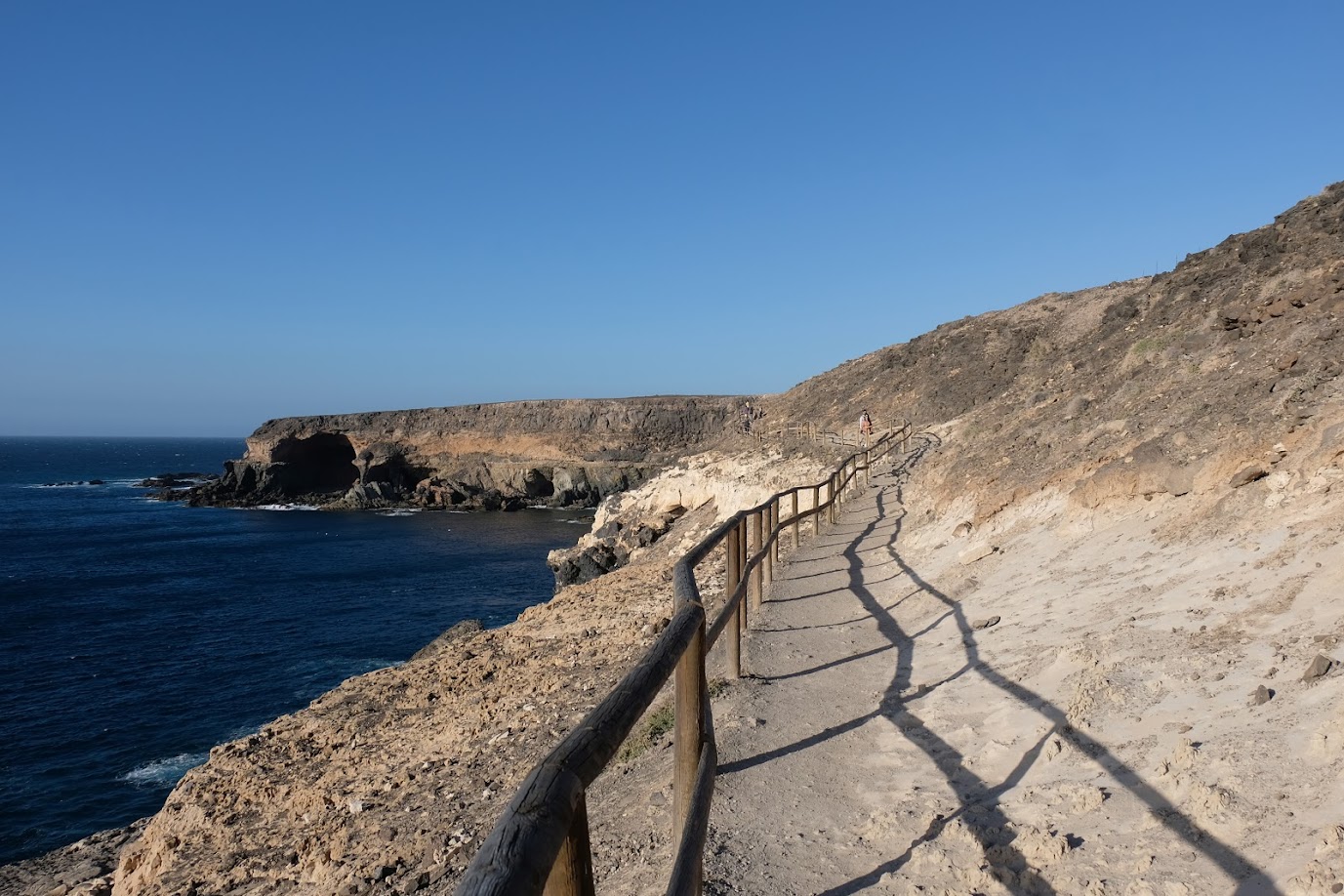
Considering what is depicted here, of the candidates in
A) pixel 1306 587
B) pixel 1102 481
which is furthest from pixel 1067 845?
pixel 1102 481

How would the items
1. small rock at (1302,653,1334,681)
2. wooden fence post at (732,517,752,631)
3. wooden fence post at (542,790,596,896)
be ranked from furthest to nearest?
1. wooden fence post at (732,517,752,631)
2. small rock at (1302,653,1334,681)
3. wooden fence post at (542,790,596,896)

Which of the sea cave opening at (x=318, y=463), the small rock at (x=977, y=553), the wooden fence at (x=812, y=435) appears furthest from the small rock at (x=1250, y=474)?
the sea cave opening at (x=318, y=463)

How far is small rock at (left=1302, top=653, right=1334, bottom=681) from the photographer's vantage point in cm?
389

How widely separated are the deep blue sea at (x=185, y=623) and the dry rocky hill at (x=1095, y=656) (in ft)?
21.3

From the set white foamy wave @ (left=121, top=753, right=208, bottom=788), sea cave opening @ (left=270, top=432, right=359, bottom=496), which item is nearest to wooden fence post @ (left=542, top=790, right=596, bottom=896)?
white foamy wave @ (left=121, top=753, right=208, bottom=788)

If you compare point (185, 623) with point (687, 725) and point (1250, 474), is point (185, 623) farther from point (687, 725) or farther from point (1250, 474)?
point (1250, 474)

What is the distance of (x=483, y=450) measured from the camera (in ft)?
226

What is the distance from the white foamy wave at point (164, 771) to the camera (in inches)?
590

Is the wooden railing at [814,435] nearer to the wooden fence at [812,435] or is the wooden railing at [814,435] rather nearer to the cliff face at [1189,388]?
the wooden fence at [812,435]

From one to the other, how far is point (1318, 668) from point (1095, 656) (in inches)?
52.2

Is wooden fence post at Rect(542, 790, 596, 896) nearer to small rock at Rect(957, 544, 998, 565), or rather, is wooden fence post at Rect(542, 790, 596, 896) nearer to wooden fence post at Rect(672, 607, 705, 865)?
wooden fence post at Rect(672, 607, 705, 865)

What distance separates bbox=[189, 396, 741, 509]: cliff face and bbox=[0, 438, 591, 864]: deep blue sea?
9.24 meters

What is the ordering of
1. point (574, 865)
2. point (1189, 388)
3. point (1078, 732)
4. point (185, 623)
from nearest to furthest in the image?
point (574, 865) < point (1078, 732) < point (1189, 388) < point (185, 623)

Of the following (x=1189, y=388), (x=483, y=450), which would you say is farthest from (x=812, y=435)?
(x=483, y=450)
